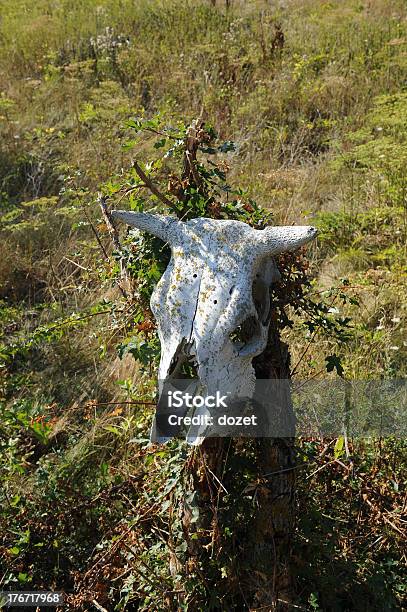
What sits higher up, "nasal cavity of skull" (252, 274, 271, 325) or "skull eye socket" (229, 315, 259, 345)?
"nasal cavity of skull" (252, 274, 271, 325)

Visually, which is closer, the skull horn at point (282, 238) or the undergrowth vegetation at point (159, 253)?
the skull horn at point (282, 238)

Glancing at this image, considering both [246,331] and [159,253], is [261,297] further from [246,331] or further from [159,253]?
[159,253]

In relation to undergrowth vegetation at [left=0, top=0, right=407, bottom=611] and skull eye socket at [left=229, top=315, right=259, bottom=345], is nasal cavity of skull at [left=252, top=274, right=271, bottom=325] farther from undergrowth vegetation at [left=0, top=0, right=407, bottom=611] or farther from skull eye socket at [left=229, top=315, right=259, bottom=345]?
undergrowth vegetation at [left=0, top=0, right=407, bottom=611]

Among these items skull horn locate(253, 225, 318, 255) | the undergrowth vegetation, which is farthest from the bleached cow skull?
the undergrowth vegetation

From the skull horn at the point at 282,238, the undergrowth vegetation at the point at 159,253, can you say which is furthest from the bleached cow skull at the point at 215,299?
the undergrowth vegetation at the point at 159,253

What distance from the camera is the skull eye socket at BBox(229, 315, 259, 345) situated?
88.0 inches

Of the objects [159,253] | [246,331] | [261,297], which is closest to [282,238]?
[261,297]

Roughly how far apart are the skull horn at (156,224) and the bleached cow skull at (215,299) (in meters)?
0.02

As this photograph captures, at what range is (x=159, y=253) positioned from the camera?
247cm

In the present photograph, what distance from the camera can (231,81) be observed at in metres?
7.51

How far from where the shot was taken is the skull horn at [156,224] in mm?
2279

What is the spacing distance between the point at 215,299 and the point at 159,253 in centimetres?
49

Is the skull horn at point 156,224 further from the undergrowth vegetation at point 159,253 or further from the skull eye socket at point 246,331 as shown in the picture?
the skull eye socket at point 246,331

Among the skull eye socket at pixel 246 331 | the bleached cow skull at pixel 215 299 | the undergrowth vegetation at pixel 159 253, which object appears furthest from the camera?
the undergrowth vegetation at pixel 159 253
